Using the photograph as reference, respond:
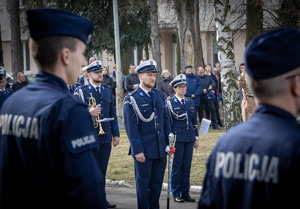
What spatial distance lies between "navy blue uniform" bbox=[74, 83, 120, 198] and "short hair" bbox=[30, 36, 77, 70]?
18.8 feet

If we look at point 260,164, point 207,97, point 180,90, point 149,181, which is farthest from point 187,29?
point 260,164

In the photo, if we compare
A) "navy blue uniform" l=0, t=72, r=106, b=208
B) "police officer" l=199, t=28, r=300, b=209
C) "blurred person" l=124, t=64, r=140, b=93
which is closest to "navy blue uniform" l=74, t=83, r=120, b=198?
"navy blue uniform" l=0, t=72, r=106, b=208

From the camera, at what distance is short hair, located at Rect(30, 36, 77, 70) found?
123 inches

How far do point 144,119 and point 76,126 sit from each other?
4805 mm

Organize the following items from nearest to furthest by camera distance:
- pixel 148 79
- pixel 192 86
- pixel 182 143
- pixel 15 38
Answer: pixel 148 79 → pixel 182 143 → pixel 192 86 → pixel 15 38

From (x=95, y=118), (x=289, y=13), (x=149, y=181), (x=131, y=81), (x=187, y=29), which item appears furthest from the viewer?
(x=187, y=29)

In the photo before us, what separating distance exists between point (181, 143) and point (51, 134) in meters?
6.33

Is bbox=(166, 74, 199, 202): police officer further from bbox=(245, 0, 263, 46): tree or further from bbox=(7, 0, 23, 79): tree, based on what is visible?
bbox=(7, 0, 23, 79): tree

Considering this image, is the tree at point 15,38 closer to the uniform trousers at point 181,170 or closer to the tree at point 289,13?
the tree at point 289,13

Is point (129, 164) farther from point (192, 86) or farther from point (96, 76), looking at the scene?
point (192, 86)

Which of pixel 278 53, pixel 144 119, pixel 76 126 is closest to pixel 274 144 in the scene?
pixel 278 53

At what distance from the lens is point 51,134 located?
2904 mm

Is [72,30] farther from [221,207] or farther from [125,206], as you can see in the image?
[125,206]

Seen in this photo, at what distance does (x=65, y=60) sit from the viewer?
3.14 meters
